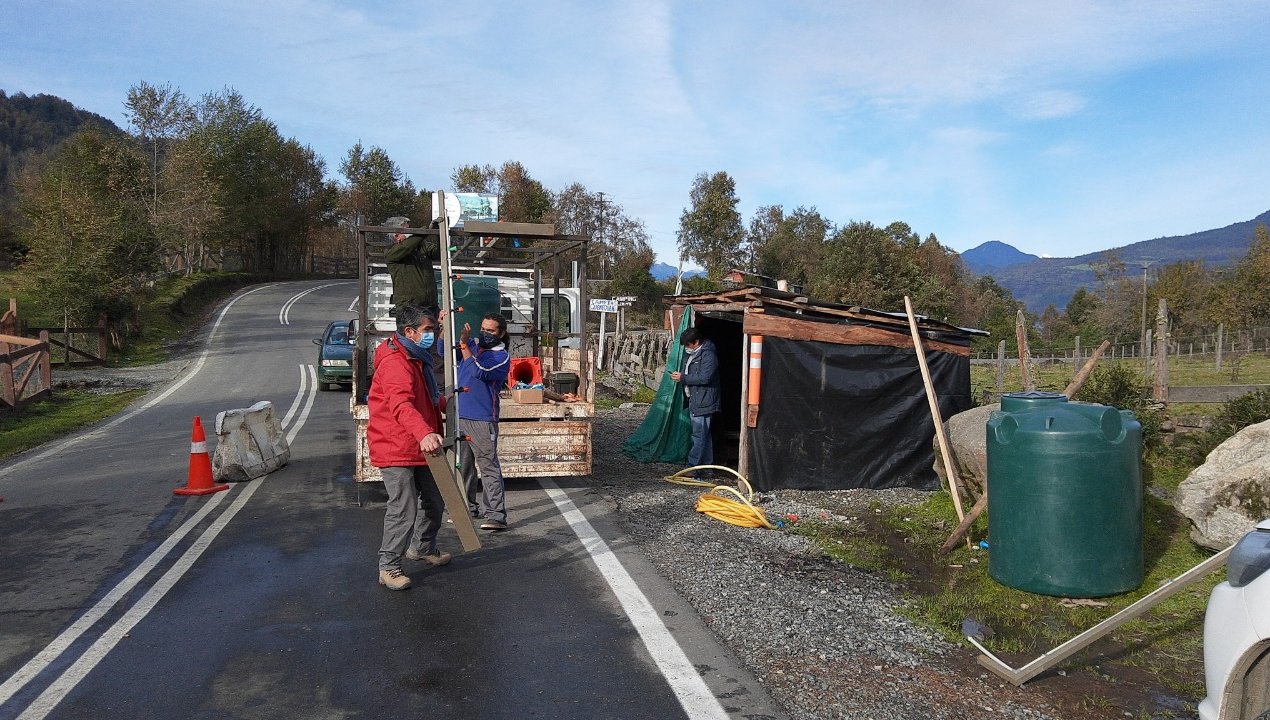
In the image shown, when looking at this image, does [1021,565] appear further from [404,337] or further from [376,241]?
[376,241]

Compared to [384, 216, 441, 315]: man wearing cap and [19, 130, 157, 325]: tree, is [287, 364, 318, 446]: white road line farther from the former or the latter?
[19, 130, 157, 325]: tree

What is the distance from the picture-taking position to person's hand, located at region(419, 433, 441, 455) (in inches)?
213

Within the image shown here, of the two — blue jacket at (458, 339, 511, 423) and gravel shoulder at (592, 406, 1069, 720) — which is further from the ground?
blue jacket at (458, 339, 511, 423)

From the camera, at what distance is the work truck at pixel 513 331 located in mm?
8414

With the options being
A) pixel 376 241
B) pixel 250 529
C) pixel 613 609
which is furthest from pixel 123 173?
pixel 613 609

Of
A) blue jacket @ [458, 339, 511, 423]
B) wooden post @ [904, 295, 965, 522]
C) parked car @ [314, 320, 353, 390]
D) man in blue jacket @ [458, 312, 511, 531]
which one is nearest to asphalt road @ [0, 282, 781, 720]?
man in blue jacket @ [458, 312, 511, 531]

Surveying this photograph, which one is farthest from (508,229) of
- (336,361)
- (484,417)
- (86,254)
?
(86,254)

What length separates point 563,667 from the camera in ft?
14.4

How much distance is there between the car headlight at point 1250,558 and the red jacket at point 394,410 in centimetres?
427

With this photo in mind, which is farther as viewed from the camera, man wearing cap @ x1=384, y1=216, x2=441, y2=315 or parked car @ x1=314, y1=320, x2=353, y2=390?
parked car @ x1=314, y1=320, x2=353, y2=390

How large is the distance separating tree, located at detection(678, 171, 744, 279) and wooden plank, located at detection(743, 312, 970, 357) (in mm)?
40658

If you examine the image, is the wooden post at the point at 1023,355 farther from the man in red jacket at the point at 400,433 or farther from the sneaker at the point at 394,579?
the sneaker at the point at 394,579

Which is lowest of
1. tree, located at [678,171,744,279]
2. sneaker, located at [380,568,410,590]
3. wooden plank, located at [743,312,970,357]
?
sneaker, located at [380,568,410,590]

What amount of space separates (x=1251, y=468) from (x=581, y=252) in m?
6.52
